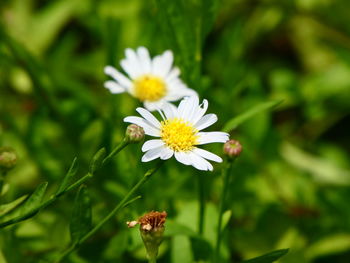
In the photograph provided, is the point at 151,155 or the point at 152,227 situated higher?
the point at 151,155

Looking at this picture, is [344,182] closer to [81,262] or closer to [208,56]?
[208,56]

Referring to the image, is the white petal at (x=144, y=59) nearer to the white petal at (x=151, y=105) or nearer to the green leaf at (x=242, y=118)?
the white petal at (x=151, y=105)

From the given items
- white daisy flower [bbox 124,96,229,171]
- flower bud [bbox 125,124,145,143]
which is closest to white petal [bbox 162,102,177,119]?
white daisy flower [bbox 124,96,229,171]

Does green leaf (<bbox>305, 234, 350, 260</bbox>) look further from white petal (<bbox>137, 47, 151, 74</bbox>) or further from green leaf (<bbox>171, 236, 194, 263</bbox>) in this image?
white petal (<bbox>137, 47, 151, 74</bbox>)

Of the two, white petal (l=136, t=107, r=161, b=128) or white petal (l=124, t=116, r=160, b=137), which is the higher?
white petal (l=136, t=107, r=161, b=128)

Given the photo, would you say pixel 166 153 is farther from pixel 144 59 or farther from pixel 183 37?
pixel 144 59

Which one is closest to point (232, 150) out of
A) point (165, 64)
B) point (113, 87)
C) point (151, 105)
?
point (151, 105)
